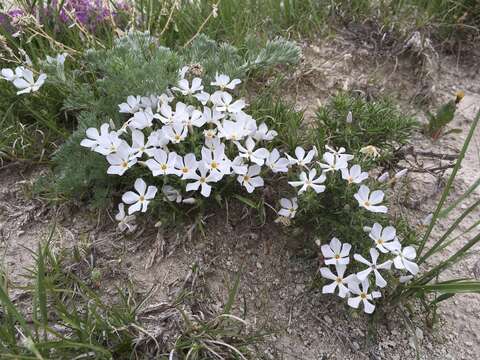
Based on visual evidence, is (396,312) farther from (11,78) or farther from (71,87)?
(11,78)

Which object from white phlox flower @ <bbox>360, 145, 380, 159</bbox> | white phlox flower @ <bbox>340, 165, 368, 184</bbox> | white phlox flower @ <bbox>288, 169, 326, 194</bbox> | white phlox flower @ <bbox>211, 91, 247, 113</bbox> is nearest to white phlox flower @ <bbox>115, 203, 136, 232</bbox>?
white phlox flower @ <bbox>211, 91, 247, 113</bbox>

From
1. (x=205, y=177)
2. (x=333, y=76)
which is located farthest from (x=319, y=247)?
(x=333, y=76)

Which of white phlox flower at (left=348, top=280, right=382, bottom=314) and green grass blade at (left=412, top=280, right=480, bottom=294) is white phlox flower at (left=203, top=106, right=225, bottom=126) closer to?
white phlox flower at (left=348, top=280, right=382, bottom=314)

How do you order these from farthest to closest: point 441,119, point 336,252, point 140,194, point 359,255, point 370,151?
point 441,119
point 370,151
point 140,194
point 336,252
point 359,255

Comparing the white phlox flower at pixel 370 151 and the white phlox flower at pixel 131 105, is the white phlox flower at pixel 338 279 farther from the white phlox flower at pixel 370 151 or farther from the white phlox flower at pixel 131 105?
the white phlox flower at pixel 131 105

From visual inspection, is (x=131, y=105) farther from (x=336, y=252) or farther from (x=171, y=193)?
(x=336, y=252)

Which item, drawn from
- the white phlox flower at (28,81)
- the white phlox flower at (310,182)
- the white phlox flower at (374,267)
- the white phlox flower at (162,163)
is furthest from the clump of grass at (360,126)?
the white phlox flower at (28,81)

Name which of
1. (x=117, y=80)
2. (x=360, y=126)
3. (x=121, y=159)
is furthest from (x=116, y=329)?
(x=360, y=126)
